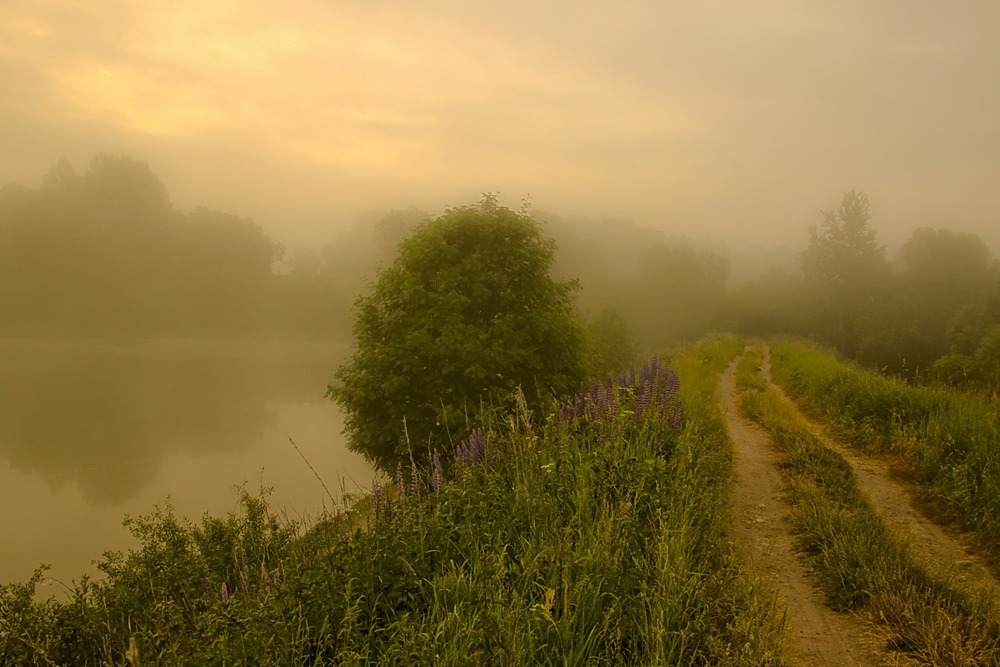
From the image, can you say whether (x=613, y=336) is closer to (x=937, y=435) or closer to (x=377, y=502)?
(x=937, y=435)

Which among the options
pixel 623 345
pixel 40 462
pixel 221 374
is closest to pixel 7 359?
pixel 221 374

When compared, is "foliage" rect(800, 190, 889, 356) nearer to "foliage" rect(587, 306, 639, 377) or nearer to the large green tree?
"foliage" rect(587, 306, 639, 377)

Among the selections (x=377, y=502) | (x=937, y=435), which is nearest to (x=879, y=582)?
(x=377, y=502)

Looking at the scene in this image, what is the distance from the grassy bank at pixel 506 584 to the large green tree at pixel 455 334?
9.47 m

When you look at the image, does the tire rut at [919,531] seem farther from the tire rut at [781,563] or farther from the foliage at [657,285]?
the foliage at [657,285]

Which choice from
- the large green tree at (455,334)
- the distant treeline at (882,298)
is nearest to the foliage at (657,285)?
the distant treeline at (882,298)

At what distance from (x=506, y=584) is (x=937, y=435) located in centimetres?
710

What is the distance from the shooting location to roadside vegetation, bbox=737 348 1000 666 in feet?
10.9

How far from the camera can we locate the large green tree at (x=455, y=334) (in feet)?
53.3

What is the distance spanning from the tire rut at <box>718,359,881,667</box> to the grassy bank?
0.29 m

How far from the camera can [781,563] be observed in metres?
4.77

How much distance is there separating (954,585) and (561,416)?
146 inches

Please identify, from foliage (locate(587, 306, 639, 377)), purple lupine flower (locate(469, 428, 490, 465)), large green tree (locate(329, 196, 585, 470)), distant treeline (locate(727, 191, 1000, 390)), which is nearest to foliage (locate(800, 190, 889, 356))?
distant treeline (locate(727, 191, 1000, 390))

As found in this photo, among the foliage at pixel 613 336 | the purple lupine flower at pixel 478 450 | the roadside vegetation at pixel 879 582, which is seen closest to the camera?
the roadside vegetation at pixel 879 582
